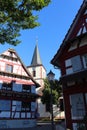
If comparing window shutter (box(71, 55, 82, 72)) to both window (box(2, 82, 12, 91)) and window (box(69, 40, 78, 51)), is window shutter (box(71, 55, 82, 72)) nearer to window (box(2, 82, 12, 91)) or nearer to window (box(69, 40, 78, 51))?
window (box(69, 40, 78, 51))

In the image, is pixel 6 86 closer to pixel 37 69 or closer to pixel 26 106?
pixel 26 106

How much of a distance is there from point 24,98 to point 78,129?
49.0 feet

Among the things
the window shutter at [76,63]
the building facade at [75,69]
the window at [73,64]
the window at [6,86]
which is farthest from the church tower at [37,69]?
the window shutter at [76,63]

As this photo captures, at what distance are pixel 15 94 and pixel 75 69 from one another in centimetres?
1375

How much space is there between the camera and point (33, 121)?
2958 cm

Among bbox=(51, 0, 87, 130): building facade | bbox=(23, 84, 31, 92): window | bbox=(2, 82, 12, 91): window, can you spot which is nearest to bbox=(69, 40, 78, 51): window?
bbox=(51, 0, 87, 130): building facade

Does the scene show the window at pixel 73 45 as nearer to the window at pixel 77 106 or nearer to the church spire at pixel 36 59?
the window at pixel 77 106

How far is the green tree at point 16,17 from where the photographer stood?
14703 mm

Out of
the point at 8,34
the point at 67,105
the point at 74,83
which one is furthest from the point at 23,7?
the point at 67,105

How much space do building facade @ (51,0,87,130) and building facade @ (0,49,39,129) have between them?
10886mm

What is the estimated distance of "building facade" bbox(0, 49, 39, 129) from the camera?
2778 cm

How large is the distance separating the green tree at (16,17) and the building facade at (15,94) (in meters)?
12.6

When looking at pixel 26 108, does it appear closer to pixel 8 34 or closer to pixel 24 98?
pixel 24 98

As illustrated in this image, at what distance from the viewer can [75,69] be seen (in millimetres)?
17562
